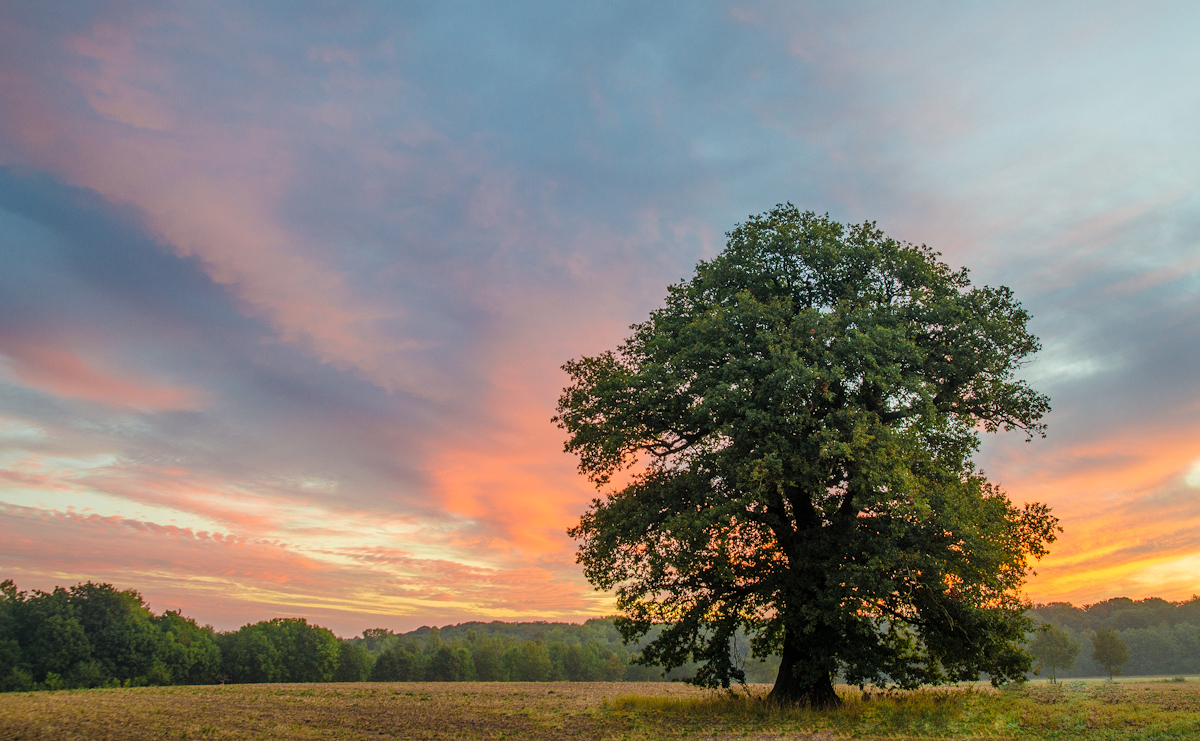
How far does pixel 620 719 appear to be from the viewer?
20.4 meters

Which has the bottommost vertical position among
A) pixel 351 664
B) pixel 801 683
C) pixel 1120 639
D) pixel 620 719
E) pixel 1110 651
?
pixel 351 664

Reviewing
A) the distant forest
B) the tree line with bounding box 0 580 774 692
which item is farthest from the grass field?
the tree line with bounding box 0 580 774 692

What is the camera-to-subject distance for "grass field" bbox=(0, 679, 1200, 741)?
16.0 metres

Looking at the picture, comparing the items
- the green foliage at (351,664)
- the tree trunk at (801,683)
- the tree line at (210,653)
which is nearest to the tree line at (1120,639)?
the tree line at (210,653)

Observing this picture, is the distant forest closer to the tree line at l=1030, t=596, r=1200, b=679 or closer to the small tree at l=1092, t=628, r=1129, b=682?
the tree line at l=1030, t=596, r=1200, b=679

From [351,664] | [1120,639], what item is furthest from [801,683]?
[351,664]

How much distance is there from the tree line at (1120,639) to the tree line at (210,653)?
42.1 meters

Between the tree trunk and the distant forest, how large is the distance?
1951 mm

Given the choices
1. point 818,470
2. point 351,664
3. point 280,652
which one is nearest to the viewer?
point 818,470

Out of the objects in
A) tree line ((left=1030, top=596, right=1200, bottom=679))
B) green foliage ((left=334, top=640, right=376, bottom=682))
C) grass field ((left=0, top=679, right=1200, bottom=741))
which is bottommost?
green foliage ((left=334, top=640, right=376, bottom=682))

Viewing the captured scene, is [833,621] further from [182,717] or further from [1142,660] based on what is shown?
[1142,660]

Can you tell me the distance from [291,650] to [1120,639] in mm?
115041

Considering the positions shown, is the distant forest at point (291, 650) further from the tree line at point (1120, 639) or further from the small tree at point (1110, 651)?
the small tree at point (1110, 651)

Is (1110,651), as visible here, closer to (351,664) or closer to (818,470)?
(818,470)
